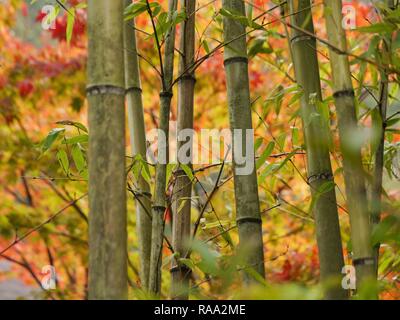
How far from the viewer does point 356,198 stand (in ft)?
3.87

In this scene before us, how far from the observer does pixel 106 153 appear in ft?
3.46

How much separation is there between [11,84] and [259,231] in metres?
4.02

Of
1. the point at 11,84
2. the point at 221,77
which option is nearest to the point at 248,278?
the point at 221,77

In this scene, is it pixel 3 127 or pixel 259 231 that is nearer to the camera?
pixel 259 231

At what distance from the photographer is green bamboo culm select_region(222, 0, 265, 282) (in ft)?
5.06

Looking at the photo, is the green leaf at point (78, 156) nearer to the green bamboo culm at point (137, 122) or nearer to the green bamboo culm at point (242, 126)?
the green bamboo culm at point (137, 122)

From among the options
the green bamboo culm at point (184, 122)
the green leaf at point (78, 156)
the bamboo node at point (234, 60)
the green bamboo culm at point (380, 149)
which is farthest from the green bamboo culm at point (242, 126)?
the green leaf at point (78, 156)

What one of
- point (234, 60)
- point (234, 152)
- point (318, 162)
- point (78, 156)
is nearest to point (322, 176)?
point (318, 162)

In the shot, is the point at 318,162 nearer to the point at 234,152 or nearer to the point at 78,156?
the point at 234,152

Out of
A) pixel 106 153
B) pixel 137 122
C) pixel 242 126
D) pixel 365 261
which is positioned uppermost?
pixel 137 122

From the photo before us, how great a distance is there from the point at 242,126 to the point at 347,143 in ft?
1.99

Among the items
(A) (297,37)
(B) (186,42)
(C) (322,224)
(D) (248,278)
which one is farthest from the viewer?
(B) (186,42)

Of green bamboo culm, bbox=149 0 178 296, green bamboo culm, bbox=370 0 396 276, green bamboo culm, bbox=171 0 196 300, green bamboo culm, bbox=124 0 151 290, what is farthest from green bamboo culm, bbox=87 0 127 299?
green bamboo culm, bbox=124 0 151 290
